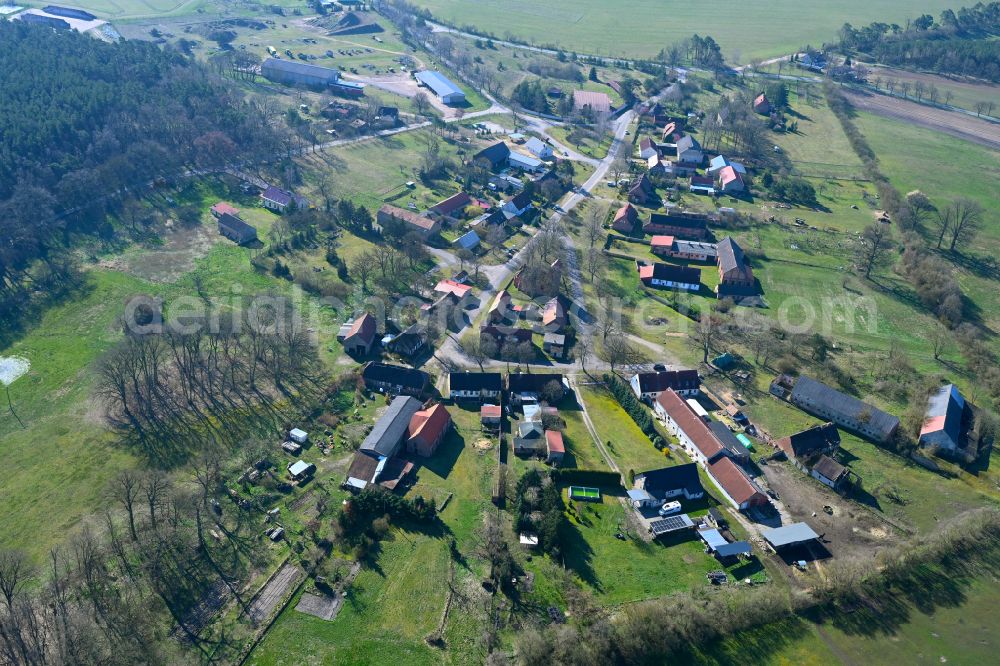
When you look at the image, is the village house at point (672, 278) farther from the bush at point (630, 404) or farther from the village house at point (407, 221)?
the village house at point (407, 221)

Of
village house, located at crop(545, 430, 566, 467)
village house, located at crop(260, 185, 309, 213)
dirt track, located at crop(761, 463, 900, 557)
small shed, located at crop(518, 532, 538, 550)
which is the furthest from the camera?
village house, located at crop(260, 185, 309, 213)

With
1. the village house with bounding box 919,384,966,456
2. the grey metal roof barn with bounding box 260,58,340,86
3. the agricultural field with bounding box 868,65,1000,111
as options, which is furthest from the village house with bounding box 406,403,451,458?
the agricultural field with bounding box 868,65,1000,111

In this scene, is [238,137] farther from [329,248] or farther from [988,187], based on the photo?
[988,187]

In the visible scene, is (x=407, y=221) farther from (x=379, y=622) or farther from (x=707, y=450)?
(x=379, y=622)

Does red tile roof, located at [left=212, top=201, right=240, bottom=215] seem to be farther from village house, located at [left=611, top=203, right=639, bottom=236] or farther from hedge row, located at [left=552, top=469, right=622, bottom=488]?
hedge row, located at [left=552, top=469, right=622, bottom=488]

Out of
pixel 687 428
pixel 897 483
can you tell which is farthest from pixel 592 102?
pixel 897 483

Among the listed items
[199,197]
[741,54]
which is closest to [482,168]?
[199,197]
